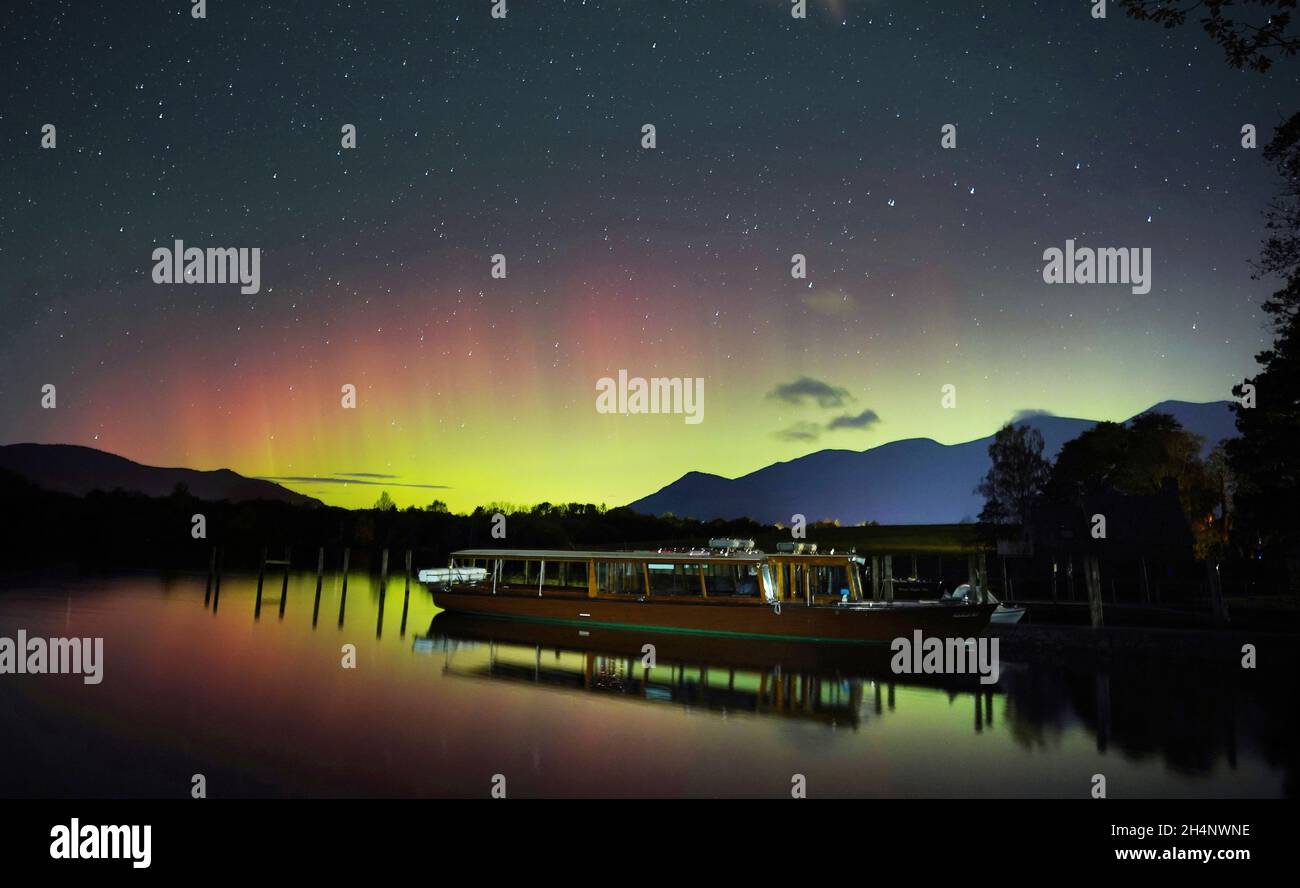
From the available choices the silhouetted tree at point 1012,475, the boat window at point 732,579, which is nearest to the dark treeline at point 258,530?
the silhouetted tree at point 1012,475

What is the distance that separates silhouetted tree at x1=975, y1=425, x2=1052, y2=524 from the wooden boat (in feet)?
165

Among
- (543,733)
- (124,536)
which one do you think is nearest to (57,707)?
(543,733)

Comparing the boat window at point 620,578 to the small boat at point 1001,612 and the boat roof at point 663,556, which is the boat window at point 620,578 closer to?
the boat roof at point 663,556

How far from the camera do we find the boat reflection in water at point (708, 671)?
71.8 ft

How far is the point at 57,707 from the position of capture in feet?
72.1

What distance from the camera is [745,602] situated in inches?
1126

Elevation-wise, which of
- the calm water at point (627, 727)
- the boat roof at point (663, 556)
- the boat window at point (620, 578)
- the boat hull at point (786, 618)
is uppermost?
the boat roof at point (663, 556)

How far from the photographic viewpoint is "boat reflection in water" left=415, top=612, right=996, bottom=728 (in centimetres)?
2188

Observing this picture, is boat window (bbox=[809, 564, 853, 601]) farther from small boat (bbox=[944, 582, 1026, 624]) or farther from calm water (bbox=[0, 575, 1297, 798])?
small boat (bbox=[944, 582, 1026, 624])

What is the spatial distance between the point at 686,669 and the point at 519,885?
1826 cm

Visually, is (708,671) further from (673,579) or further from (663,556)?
(673,579)

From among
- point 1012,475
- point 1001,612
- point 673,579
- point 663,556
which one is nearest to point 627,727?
point 663,556

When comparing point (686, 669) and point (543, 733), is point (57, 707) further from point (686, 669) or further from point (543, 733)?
point (686, 669)

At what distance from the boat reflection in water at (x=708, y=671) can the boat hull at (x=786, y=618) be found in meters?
0.50
